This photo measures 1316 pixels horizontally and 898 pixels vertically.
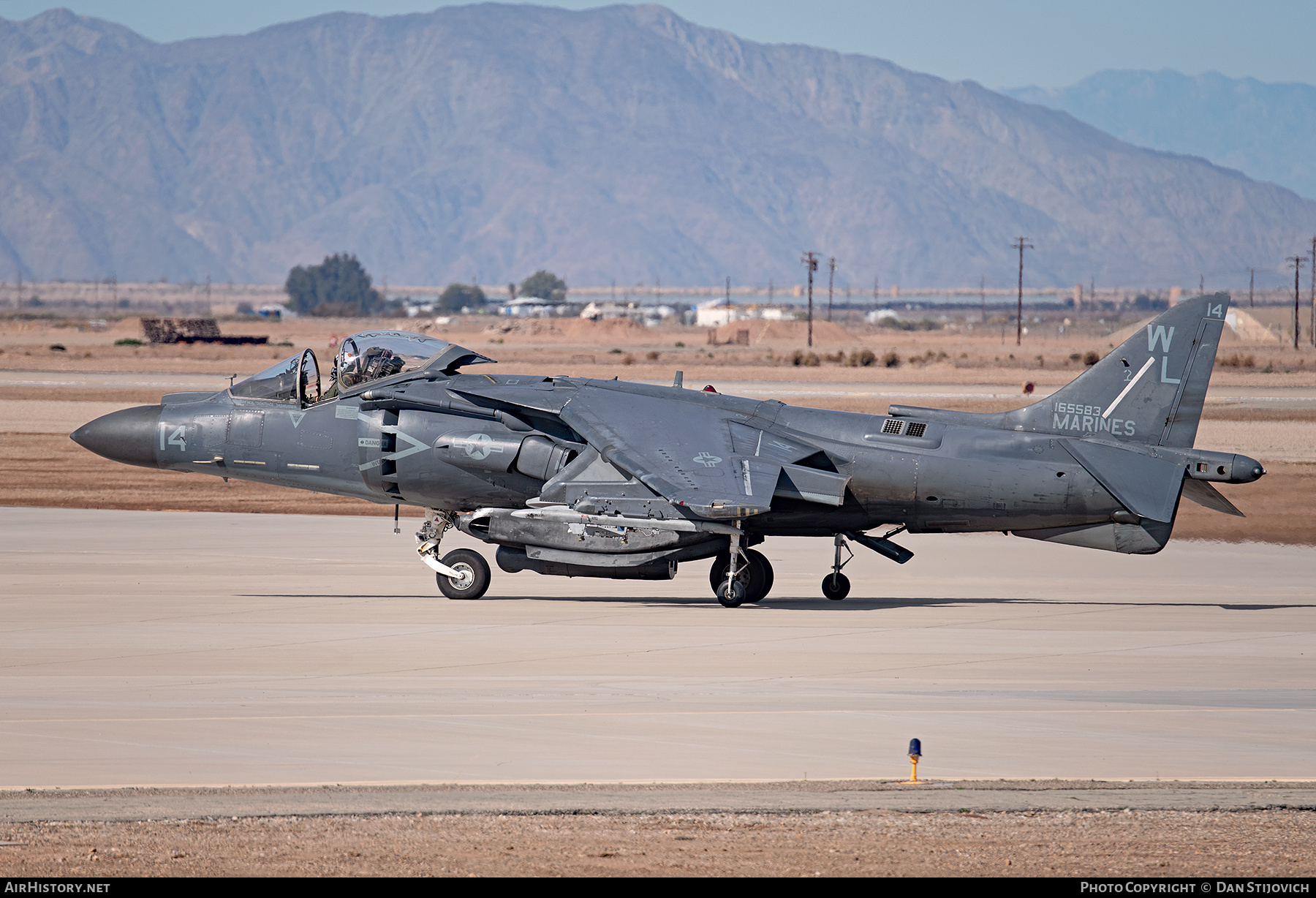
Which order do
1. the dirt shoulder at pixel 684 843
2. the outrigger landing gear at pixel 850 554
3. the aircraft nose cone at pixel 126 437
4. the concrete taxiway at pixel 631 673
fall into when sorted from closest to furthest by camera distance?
the dirt shoulder at pixel 684 843 < the concrete taxiway at pixel 631 673 < the outrigger landing gear at pixel 850 554 < the aircraft nose cone at pixel 126 437

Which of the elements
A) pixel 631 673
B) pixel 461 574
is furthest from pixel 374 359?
pixel 631 673

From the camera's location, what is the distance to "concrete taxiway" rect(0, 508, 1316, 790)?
10875 mm

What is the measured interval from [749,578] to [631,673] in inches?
182

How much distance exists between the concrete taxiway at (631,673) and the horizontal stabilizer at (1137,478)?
1395 millimetres

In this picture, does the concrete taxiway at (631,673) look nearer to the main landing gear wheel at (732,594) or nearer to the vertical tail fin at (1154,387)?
the main landing gear wheel at (732,594)

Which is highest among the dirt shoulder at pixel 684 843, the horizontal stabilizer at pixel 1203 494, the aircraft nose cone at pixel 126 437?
the aircraft nose cone at pixel 126 437

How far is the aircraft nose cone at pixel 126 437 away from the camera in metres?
19.5

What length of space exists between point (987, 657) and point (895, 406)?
206 inches

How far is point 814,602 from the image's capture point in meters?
19.1

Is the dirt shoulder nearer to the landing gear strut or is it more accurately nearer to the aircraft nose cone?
the landing gear strut

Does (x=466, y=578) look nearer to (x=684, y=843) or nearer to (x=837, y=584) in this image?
(x=837, y=584)

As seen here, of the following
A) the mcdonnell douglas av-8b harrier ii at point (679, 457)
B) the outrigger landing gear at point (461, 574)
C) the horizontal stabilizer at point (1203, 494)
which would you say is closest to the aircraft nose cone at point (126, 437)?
the mcdonnell douglas av-8b harrier ii at point (679, 457)

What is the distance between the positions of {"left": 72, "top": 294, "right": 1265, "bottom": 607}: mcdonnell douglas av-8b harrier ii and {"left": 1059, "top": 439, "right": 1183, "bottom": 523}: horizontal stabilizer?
27mm
